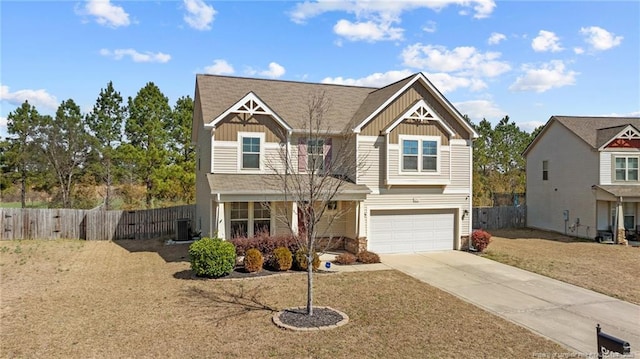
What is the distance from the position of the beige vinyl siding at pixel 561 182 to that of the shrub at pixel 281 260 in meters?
18.9

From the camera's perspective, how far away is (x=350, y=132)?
17.6 metres

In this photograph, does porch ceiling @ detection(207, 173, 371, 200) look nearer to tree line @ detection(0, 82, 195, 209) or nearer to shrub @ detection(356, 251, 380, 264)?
shrub @ detection(356, 251, 380, 264)

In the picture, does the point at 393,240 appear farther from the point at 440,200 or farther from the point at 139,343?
the point at 139,343

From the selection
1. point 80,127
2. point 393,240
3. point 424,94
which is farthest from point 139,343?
point 80,127

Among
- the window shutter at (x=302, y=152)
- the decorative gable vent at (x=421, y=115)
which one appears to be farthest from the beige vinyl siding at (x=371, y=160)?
the window shutter at (x=302, y=152)

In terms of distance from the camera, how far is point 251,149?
56.9 ft

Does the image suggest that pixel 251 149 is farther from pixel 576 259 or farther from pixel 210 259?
pixel 576 259

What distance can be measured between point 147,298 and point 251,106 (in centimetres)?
888

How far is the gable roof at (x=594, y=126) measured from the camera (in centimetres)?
2334

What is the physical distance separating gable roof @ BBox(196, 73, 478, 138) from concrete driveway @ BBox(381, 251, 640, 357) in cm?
654

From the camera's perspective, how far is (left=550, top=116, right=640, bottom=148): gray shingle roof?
23.3m

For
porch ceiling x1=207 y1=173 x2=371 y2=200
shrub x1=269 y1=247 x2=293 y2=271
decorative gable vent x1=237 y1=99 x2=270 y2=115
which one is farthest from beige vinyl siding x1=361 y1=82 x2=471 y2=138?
shrub x1=269 y1=247 x2=293 y2=271

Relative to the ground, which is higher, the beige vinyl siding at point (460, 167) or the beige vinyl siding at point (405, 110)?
the beige vinyl siding at point (405, 110)

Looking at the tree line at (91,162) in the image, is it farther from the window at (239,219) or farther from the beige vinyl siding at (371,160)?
the beige vinyl siding at (371,160)
